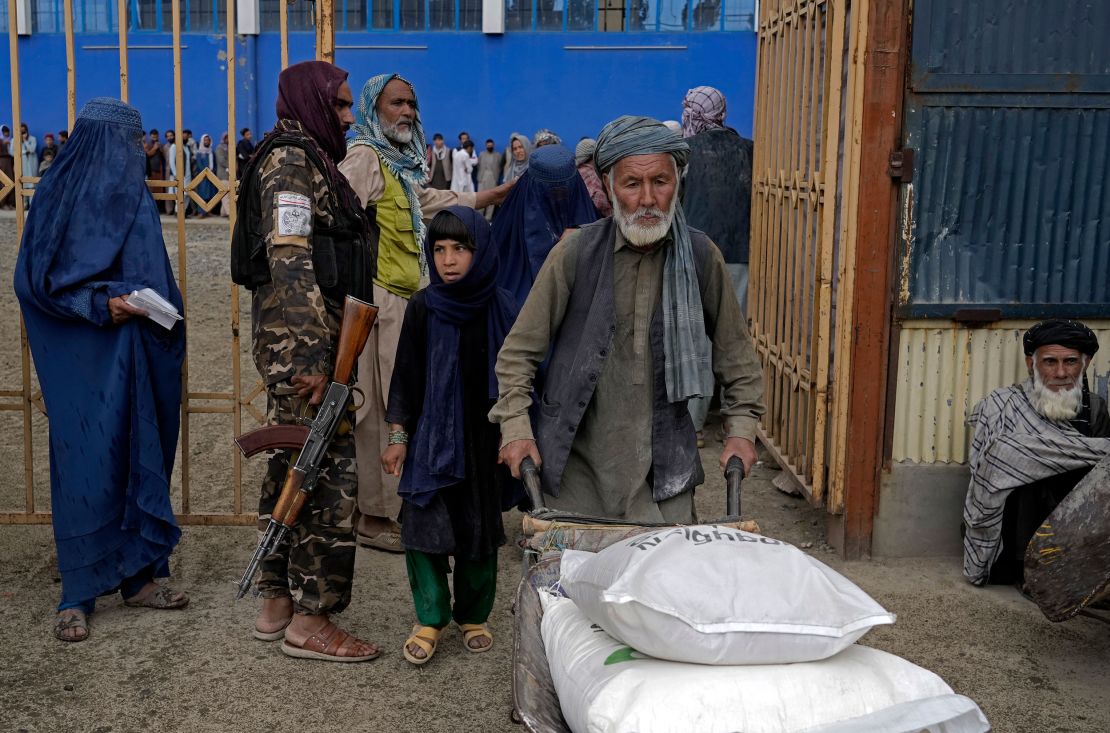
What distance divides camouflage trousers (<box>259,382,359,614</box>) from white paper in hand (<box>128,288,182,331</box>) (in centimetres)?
50

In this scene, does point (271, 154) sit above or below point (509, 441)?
above

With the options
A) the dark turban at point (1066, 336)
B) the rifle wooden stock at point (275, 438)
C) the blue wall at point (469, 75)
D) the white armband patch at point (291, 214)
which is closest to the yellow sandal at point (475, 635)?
the rifle wooden stock at point (275, 438)

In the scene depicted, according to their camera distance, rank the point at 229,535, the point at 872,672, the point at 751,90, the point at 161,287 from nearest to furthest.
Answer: the point at 872,672 < the point at 161,287 < the point at 229,535 < the point at 751,90

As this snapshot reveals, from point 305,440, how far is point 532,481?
1210 mm

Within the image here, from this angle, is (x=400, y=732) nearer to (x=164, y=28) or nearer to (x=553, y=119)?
(x=553, y=119)

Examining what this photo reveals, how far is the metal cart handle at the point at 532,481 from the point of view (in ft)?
9.63

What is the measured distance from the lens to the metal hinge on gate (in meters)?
4.77

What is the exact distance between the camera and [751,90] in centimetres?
2527

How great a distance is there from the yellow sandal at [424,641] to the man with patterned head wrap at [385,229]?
1175 mm

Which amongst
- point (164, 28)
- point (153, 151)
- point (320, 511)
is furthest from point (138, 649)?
point (164, 28)

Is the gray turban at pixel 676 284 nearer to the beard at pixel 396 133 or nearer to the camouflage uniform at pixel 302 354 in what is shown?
the camouflage uniform at pixel 302 354

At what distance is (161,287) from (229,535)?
1468 millimetres

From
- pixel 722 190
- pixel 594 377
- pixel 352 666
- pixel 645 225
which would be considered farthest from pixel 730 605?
pixel 722 190

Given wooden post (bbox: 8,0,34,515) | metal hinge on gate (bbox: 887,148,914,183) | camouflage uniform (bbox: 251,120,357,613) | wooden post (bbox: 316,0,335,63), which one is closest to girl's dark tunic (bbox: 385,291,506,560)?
camouflage uniform (bbox: 251,120,357,613)
